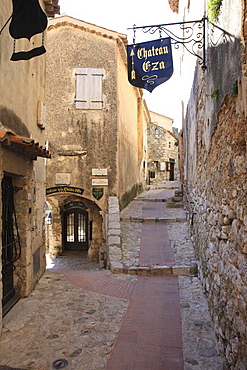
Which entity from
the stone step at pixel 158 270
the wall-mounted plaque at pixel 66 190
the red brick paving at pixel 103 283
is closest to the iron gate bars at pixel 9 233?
the red brick paving at pixel 103 283

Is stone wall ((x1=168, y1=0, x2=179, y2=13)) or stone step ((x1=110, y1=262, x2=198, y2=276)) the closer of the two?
stone step ((x1=110, y1=262, x2=198, y2=276))

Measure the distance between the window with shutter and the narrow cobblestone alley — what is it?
226 inches

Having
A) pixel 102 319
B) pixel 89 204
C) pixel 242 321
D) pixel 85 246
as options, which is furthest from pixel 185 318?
pixel 85 246

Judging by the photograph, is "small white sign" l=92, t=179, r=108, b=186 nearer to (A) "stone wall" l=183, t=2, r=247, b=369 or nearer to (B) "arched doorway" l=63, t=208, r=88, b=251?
(B) "arched doorway" l=63, t=208, r=88, b=251

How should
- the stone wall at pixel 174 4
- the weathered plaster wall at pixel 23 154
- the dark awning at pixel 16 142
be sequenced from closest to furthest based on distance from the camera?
1. the dark awning at pixel 16 142
2. the weathered plaster wall at pixel 23 154
3. the stone wall at pixel 174 4

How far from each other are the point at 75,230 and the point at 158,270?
7.92 metres

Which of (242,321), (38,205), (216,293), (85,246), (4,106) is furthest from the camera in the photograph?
(85,246)

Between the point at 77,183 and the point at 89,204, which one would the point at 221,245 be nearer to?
the point at 77,183

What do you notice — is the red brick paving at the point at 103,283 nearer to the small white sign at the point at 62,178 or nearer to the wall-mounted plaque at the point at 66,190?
the wall-mounted plaque at the point at 66,190

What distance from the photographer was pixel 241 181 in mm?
2650

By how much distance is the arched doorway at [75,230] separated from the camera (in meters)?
13.5

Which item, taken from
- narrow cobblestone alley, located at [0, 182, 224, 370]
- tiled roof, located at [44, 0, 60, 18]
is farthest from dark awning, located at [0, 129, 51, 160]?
tiled roof, located at [44, 0, 60, 18]

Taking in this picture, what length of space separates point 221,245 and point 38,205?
415 cm

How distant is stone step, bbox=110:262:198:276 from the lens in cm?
620
